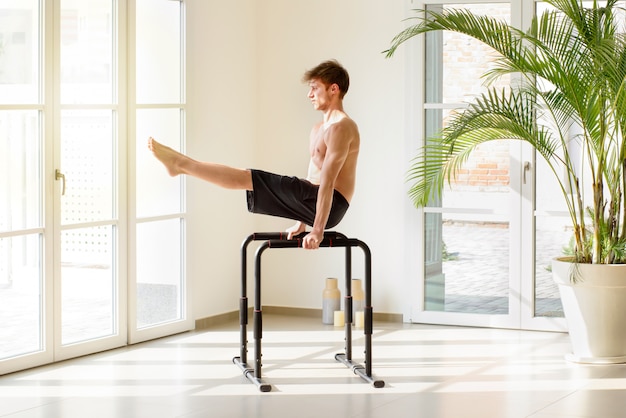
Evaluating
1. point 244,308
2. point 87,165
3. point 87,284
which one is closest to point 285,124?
point 87,165

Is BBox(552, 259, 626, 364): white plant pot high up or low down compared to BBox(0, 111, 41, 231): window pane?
down

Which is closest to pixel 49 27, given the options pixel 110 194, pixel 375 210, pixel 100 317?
pixel 110 194

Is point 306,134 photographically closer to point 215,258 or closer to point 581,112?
point 215,258

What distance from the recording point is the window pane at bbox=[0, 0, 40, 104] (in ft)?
14.8

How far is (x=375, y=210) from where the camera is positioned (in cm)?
614

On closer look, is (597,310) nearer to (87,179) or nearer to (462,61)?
(462,61)

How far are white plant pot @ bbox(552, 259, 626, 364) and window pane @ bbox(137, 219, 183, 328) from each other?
2.11 m

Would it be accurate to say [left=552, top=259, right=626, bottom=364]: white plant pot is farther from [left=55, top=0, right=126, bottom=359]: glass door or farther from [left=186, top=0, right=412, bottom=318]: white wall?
[left=55, top=0, right=126, bottom=359]: glass door

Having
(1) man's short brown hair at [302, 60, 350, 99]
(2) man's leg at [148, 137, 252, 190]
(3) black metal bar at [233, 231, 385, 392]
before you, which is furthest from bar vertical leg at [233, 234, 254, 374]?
(1) man's short brown hair at [302, 60, 350, 99]

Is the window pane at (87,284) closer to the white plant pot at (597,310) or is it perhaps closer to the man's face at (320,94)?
the man's face at (320,94)

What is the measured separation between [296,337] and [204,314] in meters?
0.67

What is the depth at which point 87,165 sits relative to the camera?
5039 mm

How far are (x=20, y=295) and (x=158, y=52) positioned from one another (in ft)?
5.29

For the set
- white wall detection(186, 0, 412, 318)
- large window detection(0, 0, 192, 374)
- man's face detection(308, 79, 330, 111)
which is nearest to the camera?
man's face detection(308, 79, 330, 111)
